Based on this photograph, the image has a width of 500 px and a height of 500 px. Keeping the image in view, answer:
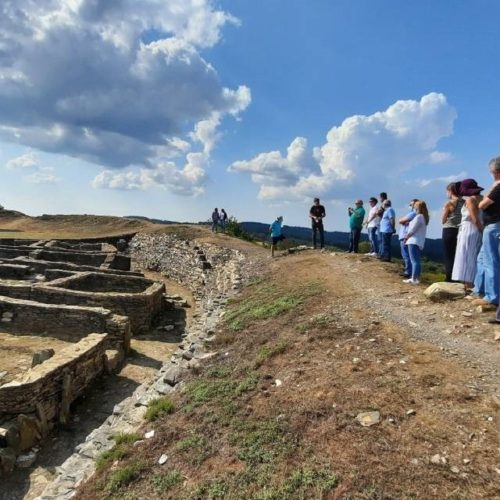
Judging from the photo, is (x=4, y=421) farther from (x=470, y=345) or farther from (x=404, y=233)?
(x=404, y=233)

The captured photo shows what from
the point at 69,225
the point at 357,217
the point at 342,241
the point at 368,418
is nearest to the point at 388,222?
the point at 357,217

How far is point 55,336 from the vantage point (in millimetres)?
12930

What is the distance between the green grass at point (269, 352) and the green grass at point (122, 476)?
103 inches

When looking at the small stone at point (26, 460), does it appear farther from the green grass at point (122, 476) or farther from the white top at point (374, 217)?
the white top at point (374, 217)

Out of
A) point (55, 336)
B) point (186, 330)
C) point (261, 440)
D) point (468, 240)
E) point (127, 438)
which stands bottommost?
point (186, 330)

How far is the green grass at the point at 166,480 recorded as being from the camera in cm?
486

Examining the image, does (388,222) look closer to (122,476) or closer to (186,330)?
(186,330)

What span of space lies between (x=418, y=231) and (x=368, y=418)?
672 centimetres

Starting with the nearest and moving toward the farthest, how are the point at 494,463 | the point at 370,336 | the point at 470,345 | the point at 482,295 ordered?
the point at 494,463
the point at 470,345
the point at 370,336
the point at 482,295

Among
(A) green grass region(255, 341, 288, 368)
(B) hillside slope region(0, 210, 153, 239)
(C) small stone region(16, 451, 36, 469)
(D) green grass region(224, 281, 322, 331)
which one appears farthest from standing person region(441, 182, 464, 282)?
(B) hillside slope region(0, 210, 153, 239)

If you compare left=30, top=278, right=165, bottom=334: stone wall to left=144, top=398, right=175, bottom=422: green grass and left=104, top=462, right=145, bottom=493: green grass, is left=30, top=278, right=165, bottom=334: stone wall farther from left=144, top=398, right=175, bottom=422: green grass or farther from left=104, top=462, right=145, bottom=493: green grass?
left=104, top=462, right=145, bottom=493: green grass

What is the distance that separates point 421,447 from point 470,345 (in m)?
2.72

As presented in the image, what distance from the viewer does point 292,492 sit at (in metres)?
4.27

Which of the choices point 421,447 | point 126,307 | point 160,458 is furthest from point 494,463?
point 126,307
